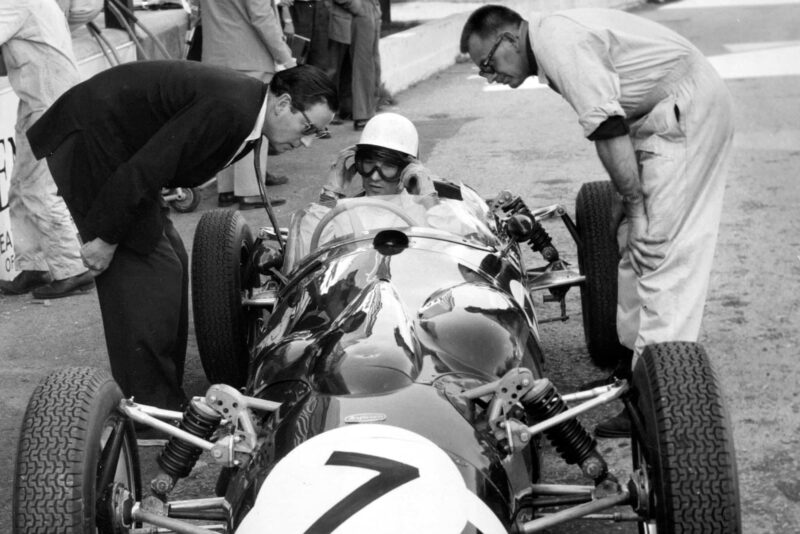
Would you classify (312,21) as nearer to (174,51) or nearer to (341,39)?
(341,39)

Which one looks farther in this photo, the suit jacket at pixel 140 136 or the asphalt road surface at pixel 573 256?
the asphalt road surface at pixel 573 256

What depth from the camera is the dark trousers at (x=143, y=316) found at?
5.11 m

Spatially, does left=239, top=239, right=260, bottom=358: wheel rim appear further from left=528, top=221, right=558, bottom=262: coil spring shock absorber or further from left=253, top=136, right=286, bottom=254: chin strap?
left=528, top=221, right=558, bottom=262: coil spring shock absorber

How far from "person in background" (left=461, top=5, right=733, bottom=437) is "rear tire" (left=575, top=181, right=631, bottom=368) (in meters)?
0.58

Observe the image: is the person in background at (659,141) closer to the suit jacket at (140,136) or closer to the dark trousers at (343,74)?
the suit jacket at (140,136)

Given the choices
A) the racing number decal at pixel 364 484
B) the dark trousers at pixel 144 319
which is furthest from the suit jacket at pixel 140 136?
the racing number decal at pixel 364 484

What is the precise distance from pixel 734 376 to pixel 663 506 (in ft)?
8.29

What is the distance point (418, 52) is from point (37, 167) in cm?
964

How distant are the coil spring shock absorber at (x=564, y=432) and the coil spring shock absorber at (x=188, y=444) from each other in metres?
0.96

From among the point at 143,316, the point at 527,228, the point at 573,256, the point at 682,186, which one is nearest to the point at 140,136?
the point at 143,316

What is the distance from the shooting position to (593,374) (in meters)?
5.82

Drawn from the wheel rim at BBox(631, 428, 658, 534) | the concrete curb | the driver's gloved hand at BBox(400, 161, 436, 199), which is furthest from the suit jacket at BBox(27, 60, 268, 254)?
the concrete curb

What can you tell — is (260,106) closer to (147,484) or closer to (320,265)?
(320,265)

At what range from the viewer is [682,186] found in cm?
494
